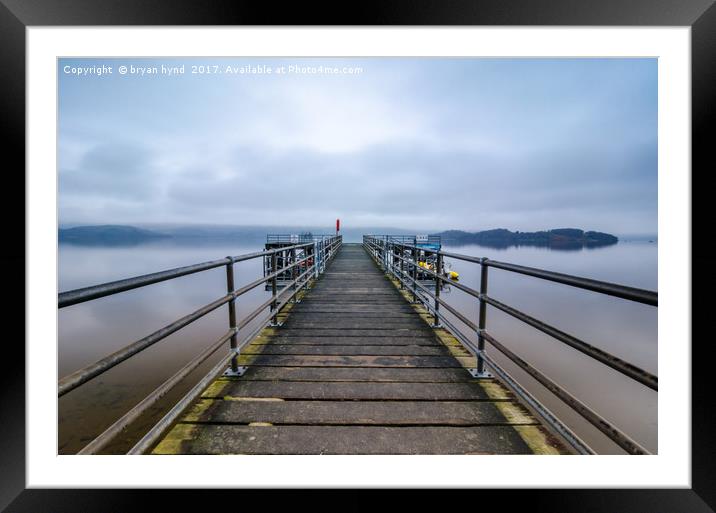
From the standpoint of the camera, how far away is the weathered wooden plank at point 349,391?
7.18 ft

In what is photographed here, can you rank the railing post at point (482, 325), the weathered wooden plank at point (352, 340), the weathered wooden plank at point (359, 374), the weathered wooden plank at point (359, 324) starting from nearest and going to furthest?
the railing post at point (482, 325), the weathered wooden plank at point (359, 374), the weathered wooden plank at point (352, 340), the weathered wooden plank at point (359, 324)

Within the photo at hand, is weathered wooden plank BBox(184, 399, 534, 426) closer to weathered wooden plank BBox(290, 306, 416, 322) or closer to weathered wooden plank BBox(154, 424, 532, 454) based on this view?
weathered wooden plank BBox(154, 424, 532, 454)

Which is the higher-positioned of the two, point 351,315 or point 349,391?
point 351,315

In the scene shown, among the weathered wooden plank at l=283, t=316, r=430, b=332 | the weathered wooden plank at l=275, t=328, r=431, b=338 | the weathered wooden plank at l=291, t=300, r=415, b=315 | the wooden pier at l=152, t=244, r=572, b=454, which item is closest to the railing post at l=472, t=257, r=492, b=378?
the wooden pier at l=152, t=244, r=572, b=454

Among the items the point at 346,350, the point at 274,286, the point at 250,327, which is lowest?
the point at 250,327

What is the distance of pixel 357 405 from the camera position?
2.09 meters

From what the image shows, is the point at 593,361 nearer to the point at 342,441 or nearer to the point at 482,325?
the point at 482,325

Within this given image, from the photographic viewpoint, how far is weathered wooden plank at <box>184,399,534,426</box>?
1908mm
